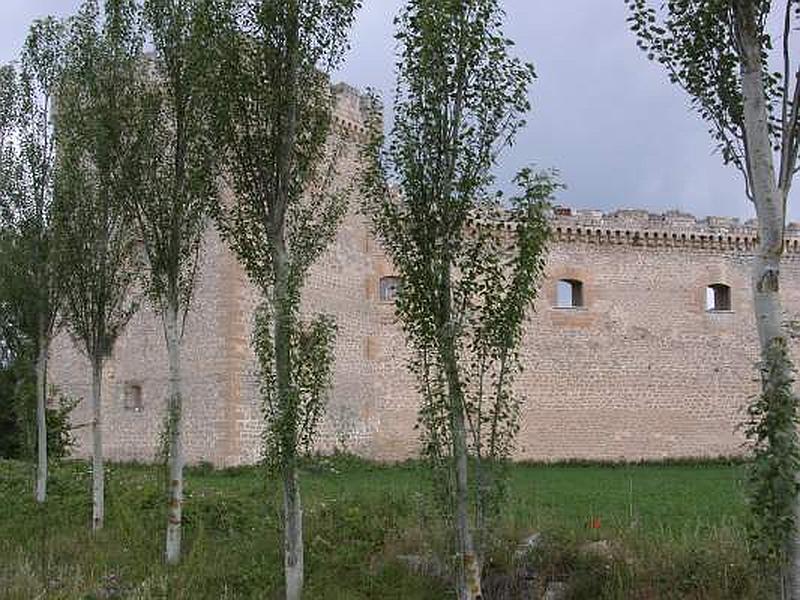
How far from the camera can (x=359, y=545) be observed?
902 cm

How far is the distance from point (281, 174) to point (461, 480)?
121 inches

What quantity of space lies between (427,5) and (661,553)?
446 cm

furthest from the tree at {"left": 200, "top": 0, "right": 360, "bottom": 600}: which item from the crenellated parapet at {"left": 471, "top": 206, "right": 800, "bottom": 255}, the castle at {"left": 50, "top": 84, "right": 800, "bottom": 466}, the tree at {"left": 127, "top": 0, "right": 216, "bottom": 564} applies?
the crenellated parapet at {"left": 471, "top": 206, "right": 800, "bottom": 255}

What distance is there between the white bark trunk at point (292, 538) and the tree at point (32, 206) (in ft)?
17.7

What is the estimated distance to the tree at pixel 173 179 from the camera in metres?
9.26

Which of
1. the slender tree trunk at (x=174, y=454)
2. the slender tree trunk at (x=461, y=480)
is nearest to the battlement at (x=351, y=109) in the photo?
the slender tree trunk at (x=174, y=454)

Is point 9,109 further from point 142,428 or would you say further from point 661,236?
point 661,236

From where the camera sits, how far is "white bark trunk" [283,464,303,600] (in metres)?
7.49

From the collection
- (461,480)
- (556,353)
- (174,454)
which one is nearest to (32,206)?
(174,454)

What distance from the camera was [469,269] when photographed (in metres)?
6.62

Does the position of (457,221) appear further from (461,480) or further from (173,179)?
(173,179)

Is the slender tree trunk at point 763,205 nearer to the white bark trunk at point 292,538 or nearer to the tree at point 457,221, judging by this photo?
the tree at point 457,221

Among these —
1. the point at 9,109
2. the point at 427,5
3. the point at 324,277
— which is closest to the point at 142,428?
the point at 324,277

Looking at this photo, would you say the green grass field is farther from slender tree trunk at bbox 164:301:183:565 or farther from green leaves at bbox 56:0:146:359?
green leaves at bbox 56:0:146:359
